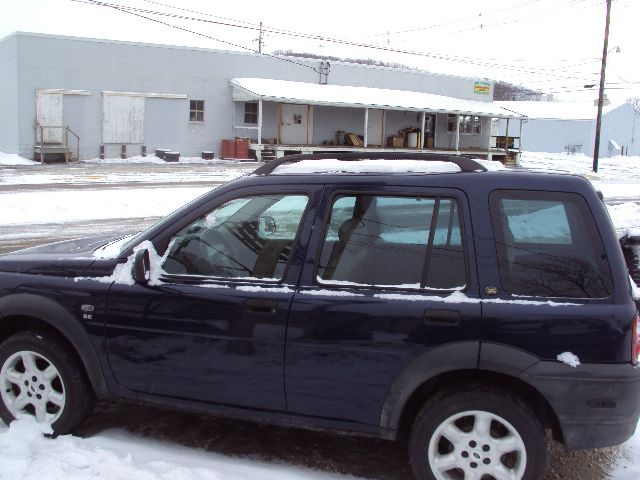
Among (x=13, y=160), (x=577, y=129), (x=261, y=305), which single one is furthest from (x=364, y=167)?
(x=577, y=129)

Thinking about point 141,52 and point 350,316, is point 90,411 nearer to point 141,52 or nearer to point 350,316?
point 350,316

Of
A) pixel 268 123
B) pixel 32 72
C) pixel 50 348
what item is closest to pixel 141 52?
pixel 32 72

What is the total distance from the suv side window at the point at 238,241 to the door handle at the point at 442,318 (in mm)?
849

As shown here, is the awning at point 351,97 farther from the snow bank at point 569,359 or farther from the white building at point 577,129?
the snow bank at point 569,359

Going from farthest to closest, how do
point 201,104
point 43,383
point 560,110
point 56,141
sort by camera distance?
1. point 560,110
2. point 201,104
3. point 56,141
4. point 43,383

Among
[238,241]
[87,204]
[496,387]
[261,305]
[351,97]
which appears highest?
[351,97]

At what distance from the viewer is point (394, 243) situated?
141 inches

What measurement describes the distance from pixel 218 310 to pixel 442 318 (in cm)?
122

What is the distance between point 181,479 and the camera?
3.48m

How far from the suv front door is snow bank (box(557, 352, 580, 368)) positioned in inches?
55.4

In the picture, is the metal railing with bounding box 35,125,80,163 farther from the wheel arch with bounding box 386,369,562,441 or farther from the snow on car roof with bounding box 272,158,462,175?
the wheel arch with bounding box 386,369,562,441

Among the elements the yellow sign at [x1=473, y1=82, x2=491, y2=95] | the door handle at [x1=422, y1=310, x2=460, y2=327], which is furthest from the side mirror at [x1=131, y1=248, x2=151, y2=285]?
the yellow sign at [x1=473, y1=82, x2=491, y2=95]

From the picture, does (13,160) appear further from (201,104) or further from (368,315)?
(368,315)

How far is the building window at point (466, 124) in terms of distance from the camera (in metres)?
40.4
